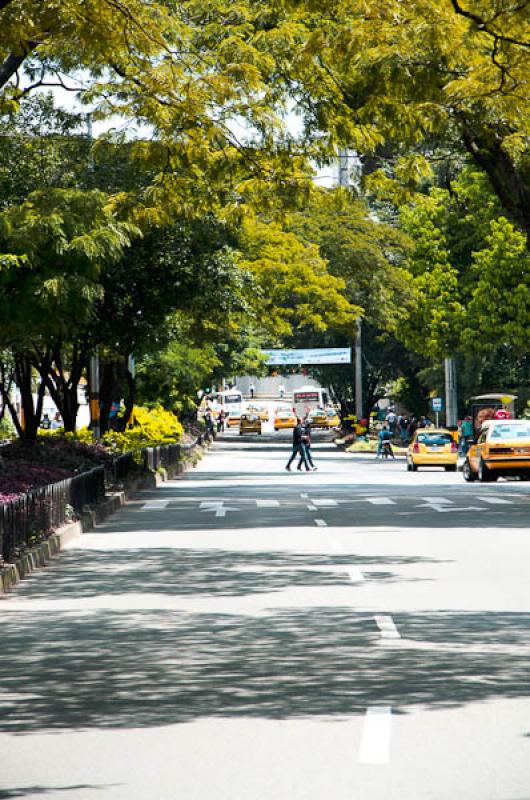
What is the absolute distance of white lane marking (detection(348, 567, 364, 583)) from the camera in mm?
15797

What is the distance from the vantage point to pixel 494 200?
170 ft

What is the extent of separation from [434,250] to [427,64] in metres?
34.2

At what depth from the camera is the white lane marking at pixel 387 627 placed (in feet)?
37.8

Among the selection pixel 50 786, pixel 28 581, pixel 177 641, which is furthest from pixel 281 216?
pixel 50 786

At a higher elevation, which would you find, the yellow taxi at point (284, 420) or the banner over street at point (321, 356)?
the banner over street at point (321, 356)

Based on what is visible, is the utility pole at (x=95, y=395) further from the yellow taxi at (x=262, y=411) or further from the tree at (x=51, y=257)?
the yellow taxi at (x=262, y=411)

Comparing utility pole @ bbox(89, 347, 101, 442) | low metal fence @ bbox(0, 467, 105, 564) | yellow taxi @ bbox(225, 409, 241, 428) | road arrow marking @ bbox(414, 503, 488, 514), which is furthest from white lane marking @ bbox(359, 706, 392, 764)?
yellow taxi @ bbox(225, 409, 241, 428)

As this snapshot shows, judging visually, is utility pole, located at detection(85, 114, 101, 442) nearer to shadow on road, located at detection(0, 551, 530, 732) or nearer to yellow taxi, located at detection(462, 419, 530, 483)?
yellow taxi, located at detection(462, 419, 530, 483)

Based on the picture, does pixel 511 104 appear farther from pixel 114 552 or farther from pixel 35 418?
pixel 35 418

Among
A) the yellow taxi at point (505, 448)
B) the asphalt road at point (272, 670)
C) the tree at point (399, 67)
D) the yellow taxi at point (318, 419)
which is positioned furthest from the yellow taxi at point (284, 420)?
the asphalt road at point (272, 670)

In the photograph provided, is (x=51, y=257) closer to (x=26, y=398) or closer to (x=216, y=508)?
(x=216, y=508)

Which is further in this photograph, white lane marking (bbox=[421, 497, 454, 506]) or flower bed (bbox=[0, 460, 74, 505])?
white lane marking (bbox=[421, 497, 454, 506])

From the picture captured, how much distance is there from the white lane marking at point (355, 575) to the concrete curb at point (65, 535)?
356cm

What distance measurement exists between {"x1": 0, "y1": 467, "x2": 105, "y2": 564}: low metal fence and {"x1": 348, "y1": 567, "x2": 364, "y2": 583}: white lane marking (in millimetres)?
3753
